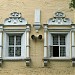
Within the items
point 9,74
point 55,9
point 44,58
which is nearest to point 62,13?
point 55,9

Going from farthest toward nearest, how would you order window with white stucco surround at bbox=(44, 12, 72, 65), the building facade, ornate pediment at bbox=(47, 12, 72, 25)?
ornate pediment at bbox=(47, 12, 72, 25), window with white stucco surround at bbox=(44, 12, 72, 65), the building facade

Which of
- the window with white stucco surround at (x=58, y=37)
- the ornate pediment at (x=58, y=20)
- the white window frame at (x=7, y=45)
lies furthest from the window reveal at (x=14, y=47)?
the ornate pediment at (x=58, y=20)

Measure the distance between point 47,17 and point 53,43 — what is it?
4.40ft

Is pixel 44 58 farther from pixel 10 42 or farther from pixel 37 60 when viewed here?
pixel 10 42

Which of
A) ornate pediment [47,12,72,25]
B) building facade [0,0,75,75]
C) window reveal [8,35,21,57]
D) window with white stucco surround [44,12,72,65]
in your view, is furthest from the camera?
window reveal [8,35,21,57]

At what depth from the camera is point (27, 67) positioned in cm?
1959

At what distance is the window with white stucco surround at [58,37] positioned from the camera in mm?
19750

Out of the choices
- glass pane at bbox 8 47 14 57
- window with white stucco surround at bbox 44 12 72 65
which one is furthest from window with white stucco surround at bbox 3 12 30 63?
window with white stucco surround at bbox 44 12 72 65

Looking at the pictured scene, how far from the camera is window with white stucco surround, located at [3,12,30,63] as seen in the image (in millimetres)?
19781

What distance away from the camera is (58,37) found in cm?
2006

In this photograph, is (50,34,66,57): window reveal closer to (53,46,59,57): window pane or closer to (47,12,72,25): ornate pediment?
(53,46,59,57): window pane

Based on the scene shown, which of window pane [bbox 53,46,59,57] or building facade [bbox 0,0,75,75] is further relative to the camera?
window pane [bbox 53,46,59,57]

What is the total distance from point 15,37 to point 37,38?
3.87 ft

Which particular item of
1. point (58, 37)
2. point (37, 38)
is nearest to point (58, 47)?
point (58, 37)
